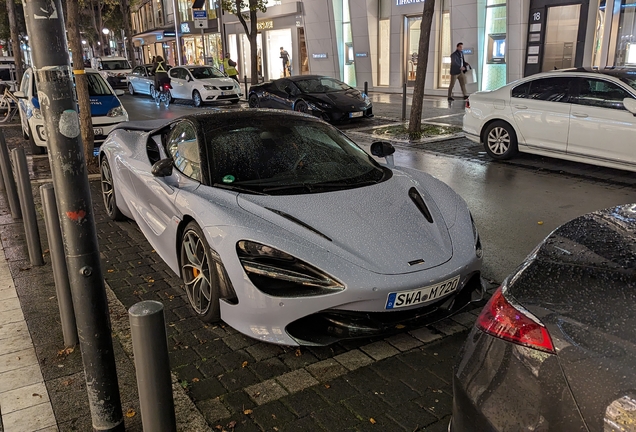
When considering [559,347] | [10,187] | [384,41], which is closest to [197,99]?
[384,41]

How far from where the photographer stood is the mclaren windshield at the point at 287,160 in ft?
13.9

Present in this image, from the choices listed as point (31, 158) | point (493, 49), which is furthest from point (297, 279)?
point (493, 49)

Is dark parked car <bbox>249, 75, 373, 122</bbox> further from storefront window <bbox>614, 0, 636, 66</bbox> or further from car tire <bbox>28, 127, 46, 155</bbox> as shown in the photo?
storefront window <bbox>614, 0, 636, 66</bbox>

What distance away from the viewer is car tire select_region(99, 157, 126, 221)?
21.0ft

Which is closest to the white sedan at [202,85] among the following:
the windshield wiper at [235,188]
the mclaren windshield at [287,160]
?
the mclaren windshield at [287,160]

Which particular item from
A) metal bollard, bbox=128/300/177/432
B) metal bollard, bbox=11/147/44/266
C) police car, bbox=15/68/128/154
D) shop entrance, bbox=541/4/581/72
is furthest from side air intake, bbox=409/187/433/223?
shop entrance, bbox=541/4/581/72

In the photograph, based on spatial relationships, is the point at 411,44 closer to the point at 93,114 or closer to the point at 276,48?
the point at 276,48

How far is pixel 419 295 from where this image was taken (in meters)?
3.47

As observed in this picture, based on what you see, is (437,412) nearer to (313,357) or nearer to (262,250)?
(313,357)

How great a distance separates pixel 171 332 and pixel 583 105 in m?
7.26

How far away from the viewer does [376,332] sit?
→ 3.44 metres

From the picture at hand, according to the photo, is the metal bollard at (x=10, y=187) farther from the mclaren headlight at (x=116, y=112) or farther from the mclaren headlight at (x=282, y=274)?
the mclaren headlight at (x=282, y=274)

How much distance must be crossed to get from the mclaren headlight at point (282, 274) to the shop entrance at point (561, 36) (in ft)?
54.1

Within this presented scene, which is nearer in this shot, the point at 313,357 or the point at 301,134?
the point at 313,357
